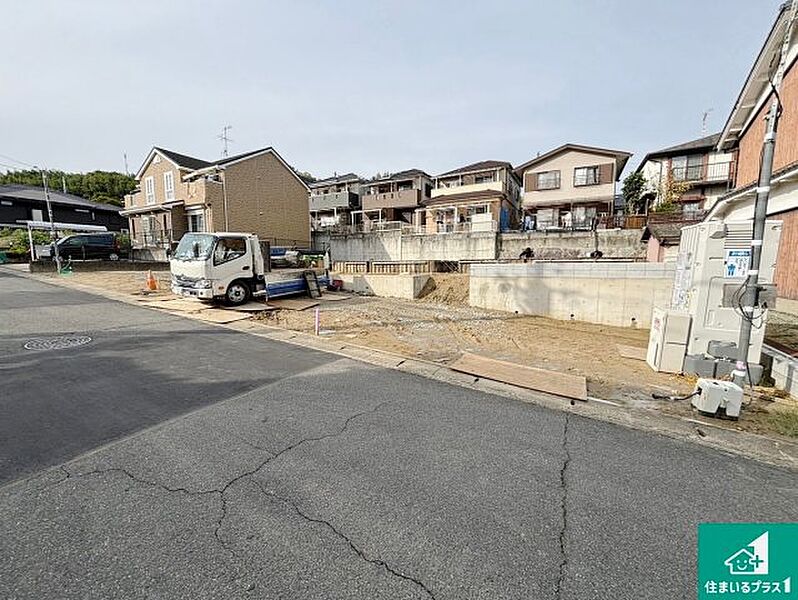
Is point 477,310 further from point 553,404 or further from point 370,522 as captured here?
point 370,522

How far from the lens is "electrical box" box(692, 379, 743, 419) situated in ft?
13.9

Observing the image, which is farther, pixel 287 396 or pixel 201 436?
pixel 287 396

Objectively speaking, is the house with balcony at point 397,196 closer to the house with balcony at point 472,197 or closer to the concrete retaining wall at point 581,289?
the house with balcony at point 472,197

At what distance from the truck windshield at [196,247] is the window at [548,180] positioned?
987 inches

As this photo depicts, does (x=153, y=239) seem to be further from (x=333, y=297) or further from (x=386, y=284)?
(x=386, y=284)

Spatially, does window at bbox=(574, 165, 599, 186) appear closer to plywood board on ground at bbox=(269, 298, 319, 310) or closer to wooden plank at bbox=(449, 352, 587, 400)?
plywood board on ground at bbox=(269, 298, 319, 310)

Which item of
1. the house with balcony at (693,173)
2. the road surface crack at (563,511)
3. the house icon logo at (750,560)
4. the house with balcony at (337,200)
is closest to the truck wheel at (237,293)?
the road surface crack at (563,511)

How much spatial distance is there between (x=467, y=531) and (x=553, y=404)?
281cm

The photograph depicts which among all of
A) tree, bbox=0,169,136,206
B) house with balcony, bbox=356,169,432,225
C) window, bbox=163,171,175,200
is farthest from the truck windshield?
tree, bbox=0,169,136,206

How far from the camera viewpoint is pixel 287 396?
4676 millimetres

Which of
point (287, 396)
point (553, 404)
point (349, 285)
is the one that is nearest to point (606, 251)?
point (349, 285)

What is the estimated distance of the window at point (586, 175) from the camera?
26.1 meters

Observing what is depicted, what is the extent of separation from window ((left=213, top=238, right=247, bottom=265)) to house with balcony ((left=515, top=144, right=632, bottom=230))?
70.5ft

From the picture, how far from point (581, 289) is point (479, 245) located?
443 inches
